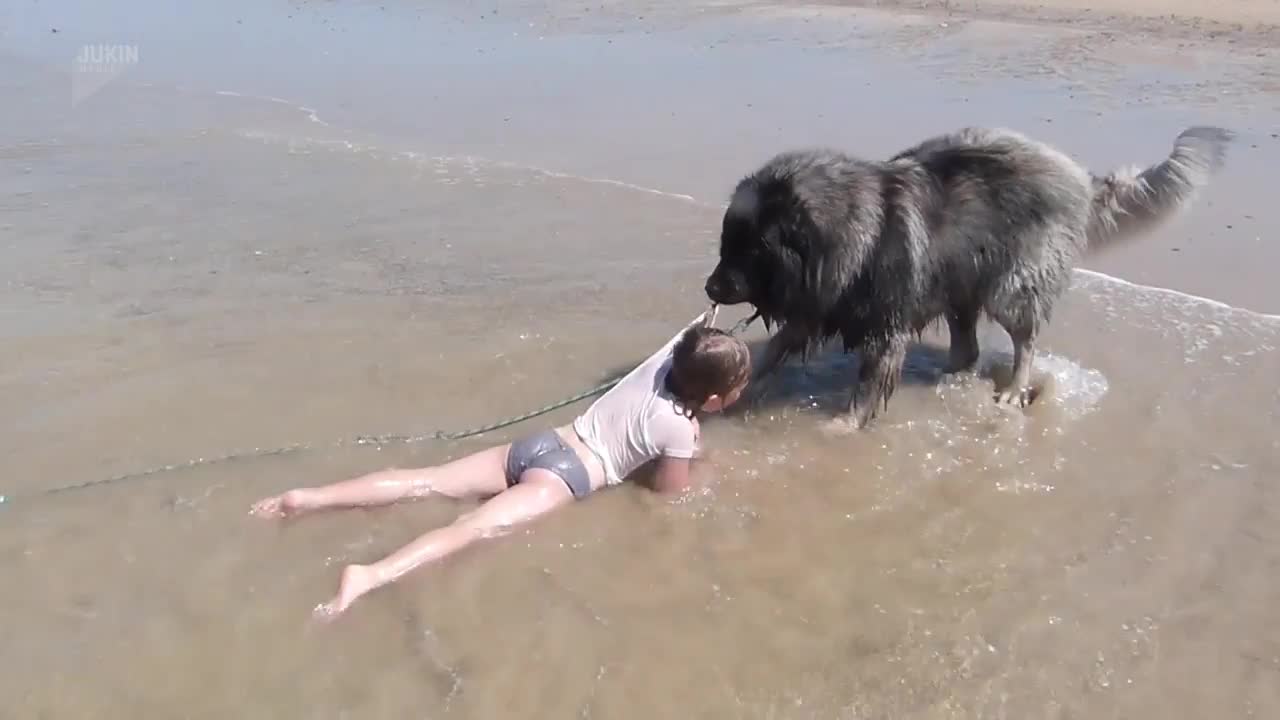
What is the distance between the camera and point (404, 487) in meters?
3.96

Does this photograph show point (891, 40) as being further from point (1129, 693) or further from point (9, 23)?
point (9, 23)

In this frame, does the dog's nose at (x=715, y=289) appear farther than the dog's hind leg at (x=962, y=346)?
No

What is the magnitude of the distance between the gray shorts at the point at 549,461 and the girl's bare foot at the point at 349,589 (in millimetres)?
807

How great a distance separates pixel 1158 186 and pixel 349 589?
4.40 metres

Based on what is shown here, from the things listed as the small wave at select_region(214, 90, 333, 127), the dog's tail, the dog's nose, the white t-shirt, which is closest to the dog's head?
the dog's nose

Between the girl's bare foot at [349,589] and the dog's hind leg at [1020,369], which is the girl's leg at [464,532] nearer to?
the girl's bare foot at [349,589]

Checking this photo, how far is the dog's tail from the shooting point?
5117mm

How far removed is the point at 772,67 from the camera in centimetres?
1145

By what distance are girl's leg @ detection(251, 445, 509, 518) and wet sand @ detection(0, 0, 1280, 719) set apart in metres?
0.07

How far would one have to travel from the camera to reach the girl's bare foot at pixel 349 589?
336cm

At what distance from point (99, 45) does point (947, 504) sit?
41.5 feet

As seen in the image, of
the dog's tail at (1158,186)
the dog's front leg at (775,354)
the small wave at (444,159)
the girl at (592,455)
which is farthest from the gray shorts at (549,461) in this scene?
the small wave at (444,159)

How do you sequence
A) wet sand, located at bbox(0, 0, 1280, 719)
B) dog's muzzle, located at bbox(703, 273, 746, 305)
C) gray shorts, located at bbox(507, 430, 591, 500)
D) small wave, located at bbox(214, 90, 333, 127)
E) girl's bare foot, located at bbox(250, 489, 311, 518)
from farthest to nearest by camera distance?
small wave, located at bbox(214, 90, 333, 127), dog's muzzle, located at bbox(703, 273, 746, 305), gray shorts, located at bbox(507, 430, 591, 500), girl's bare foot, located at bbox(250, 489, 311, 518), wet sand, located at bbox(0, 0, 1280, 719)

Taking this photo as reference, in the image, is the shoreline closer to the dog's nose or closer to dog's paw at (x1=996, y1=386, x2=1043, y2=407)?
dog's paw at (x1=996, y1=386, x2=1043, y2=407)
